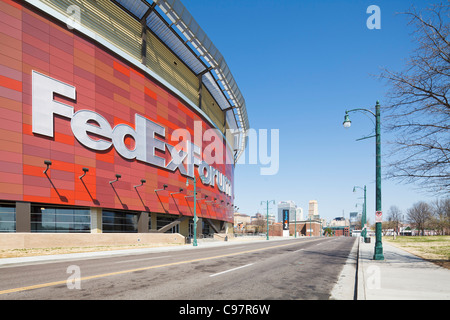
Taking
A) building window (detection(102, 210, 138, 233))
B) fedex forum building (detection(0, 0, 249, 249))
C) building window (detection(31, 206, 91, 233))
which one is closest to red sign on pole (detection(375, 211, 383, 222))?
fedex forum building (detection(0, 0, 249, 249))

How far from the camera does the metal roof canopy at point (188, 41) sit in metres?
32.9

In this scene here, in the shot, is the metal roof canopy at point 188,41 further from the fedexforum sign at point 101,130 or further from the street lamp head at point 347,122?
the street lamp head at point 347,122

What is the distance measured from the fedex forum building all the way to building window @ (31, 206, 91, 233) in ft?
0.29

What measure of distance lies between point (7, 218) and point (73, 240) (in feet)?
16.4

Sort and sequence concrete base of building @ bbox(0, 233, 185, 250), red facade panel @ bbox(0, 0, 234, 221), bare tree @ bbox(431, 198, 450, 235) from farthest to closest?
bare tree @ bbox(431, 198, 450, 235)
red facade panel @ bbox(0, 0, 234, 221)
concrete base of building @ bbox(0, 233, 185, 250)

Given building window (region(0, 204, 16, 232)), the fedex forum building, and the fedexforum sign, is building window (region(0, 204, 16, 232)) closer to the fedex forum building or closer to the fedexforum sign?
the fedex forum building

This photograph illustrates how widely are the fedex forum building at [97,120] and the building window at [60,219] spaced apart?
0.29 ft

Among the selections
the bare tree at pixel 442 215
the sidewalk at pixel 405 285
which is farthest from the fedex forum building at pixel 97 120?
the bare tree at pixel 442 215

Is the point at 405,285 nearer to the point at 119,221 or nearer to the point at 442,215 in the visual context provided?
the point at 119,221

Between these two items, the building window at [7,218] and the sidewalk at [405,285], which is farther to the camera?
the building window at [7,218]

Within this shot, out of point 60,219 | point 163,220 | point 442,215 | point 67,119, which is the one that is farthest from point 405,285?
point 442,215

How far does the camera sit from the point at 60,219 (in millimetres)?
25984

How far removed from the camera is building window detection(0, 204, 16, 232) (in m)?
22.1
